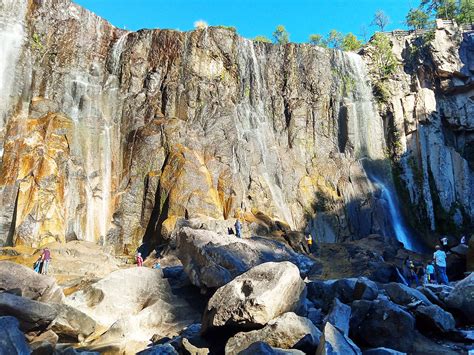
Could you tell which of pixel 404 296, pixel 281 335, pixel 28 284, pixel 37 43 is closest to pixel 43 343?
pixel 28 284

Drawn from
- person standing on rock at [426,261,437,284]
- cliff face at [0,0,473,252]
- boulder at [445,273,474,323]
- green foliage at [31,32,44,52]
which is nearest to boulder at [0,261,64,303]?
→ boulder at [445,273,474,323]

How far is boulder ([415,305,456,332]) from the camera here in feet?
30.9

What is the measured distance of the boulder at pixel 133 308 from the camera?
409 inches

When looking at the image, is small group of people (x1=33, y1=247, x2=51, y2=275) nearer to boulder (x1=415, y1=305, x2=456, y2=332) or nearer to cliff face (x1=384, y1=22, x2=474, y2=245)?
boulder (x1=415, y1=305, x2=456, y2=332)

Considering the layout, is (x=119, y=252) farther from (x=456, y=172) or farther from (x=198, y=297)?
(x=456, y=172)

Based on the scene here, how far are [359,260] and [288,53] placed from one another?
21700mm

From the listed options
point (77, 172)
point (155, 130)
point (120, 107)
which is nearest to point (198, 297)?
point (77, 172)

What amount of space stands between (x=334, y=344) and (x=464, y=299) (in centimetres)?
579

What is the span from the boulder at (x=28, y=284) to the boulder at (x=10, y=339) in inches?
173

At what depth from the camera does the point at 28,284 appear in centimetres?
1130

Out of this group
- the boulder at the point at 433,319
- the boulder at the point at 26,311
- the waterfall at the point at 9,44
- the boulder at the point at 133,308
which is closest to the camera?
the boulder at the point at 26,311

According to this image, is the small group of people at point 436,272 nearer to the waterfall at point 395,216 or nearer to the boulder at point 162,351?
the boulder at point 162,351

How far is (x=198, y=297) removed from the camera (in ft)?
40.2

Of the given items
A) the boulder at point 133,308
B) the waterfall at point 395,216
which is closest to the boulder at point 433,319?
the boulder at point 133,308
